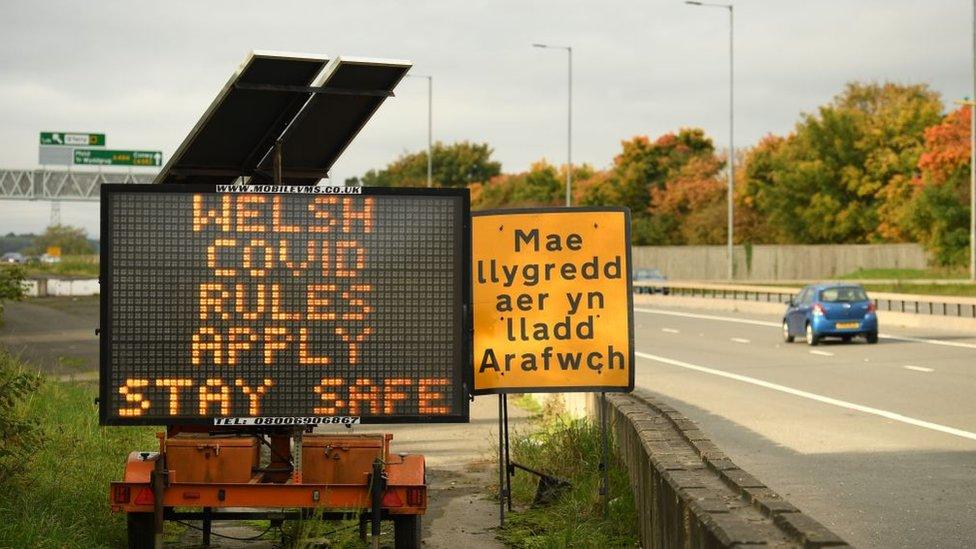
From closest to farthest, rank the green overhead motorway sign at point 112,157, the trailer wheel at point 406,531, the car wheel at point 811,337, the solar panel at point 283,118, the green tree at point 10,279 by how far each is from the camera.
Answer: the solar panel at point 283,118 < the trailer wheel at point 406,531 < the green tree at point 10,279 < the car wheel at point 811,337 < the green overhead motorway sign at point 112,157

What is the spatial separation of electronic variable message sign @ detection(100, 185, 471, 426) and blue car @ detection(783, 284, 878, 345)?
24.7 meters

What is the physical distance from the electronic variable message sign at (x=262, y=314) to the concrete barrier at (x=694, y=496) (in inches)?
46.0

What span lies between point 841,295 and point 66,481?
23.6 m

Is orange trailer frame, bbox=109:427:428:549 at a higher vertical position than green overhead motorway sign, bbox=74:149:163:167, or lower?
lower

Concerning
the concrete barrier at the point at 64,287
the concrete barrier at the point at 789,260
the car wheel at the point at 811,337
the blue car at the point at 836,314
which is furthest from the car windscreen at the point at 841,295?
the concrete barrier at the point at 789,260

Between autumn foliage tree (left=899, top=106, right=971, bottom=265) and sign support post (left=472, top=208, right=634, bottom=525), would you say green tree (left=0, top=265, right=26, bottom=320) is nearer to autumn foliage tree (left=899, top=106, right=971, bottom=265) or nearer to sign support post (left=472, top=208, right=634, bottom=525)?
sign support post (left=472, top=208, right=634, bottom=525)

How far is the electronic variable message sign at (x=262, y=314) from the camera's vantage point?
7570 mm

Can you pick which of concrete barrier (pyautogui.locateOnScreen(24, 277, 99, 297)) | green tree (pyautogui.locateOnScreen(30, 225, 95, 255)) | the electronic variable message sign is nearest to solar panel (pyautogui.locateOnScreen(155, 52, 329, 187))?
the electronic variable message sign

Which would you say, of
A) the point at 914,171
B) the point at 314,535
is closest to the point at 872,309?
the point at 314,535

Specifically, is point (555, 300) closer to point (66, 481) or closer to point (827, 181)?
point (66, 481)

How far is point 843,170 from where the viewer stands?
290 ft

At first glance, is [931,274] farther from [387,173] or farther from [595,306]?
[387,173]

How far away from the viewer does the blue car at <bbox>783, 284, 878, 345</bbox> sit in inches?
1233

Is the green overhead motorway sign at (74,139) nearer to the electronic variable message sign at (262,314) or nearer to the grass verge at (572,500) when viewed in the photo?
the grass verge at (572,500)
